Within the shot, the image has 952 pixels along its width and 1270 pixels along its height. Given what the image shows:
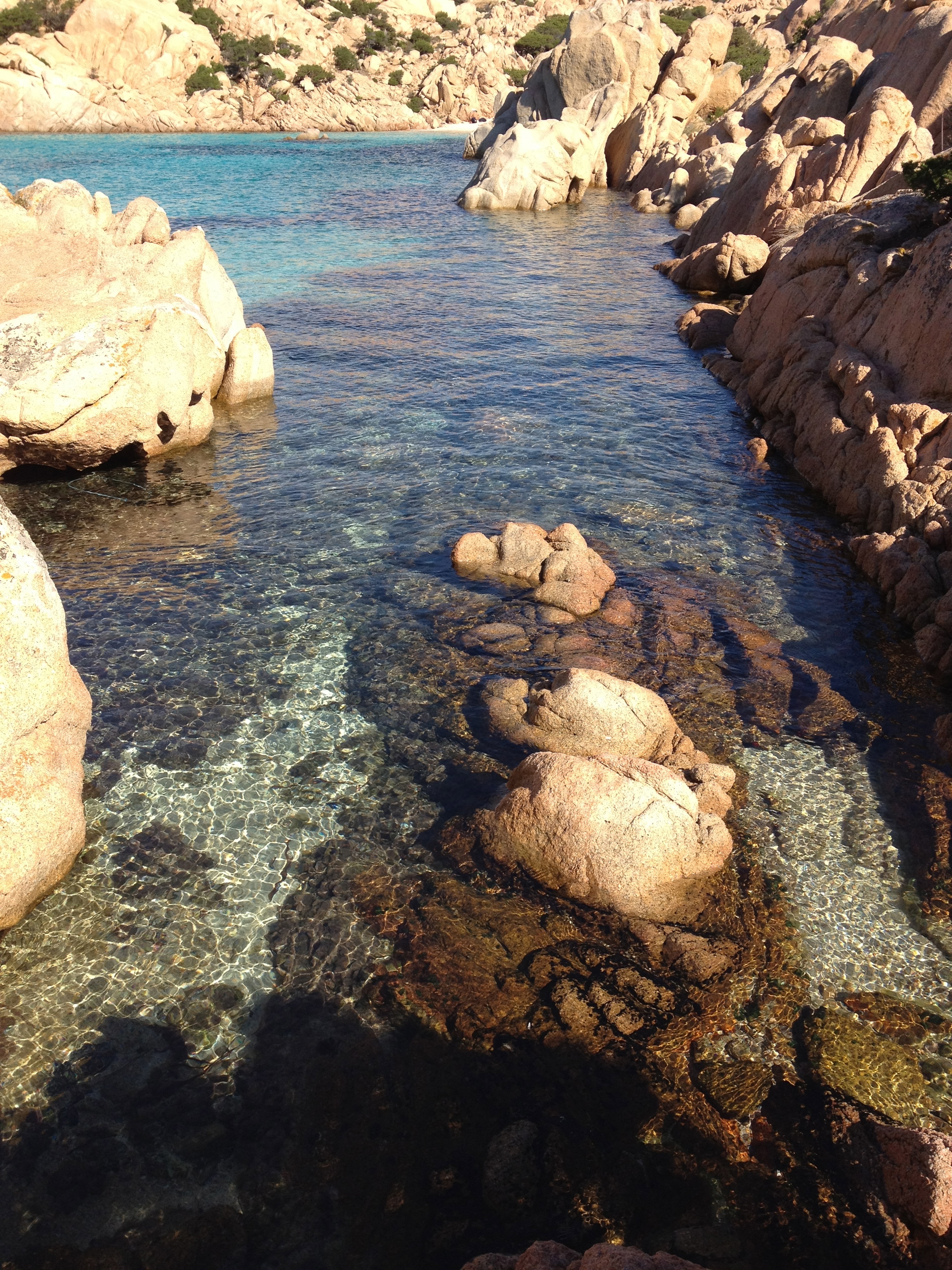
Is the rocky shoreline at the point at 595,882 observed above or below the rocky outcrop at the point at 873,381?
below

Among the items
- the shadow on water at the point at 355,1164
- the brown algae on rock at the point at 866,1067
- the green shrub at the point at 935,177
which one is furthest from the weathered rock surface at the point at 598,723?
the green shrub at the point at 935,177

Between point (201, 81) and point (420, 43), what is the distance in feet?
114

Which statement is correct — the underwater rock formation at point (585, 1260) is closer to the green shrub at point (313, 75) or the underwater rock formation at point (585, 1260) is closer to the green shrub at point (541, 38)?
the green shrub at point (313, 75)

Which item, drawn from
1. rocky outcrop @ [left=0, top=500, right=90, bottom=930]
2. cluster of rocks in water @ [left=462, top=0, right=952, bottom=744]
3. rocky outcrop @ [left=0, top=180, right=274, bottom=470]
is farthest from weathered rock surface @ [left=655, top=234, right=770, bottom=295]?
rocky outcrop @ [left=0, top=500, right=90, bottom=930]

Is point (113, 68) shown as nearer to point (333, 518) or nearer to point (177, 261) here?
point (177, 261)

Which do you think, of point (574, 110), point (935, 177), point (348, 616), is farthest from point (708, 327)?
point (574, 110)

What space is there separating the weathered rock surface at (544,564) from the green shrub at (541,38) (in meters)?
122

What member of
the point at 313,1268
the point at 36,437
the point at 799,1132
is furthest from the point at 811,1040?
the point at 36,437

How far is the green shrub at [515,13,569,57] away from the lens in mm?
117000

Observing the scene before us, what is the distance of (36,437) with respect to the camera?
18.0m

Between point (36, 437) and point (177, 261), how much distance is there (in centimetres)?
548

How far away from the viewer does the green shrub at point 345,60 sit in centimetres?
11219

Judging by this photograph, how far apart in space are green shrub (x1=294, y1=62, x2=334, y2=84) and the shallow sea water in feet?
296

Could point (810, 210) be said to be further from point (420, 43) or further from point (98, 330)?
point (420, 43)
